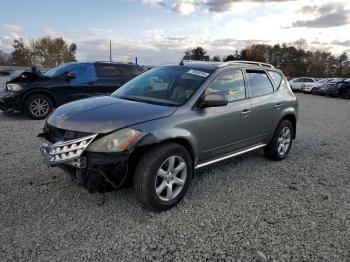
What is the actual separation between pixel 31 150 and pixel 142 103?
112 inches

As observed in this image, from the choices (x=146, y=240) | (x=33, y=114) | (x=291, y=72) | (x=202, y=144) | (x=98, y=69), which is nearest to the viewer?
(x=146, y=240)

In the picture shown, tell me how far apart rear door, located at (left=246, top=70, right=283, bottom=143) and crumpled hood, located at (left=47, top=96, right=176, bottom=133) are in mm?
1665

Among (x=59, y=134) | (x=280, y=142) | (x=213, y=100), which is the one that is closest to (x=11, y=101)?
(x=59, y=134)

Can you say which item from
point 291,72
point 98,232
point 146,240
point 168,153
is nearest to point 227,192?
point 168,153

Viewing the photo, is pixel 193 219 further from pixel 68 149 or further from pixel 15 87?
pixel 15 87

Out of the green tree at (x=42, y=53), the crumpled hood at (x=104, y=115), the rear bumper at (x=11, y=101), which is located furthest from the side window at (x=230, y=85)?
the green tree at (x=42, y=53)

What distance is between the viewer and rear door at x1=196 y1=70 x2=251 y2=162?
3865mm

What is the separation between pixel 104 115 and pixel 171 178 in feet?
3.31

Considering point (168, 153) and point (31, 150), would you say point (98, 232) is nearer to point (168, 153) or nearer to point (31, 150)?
point (168, 153)

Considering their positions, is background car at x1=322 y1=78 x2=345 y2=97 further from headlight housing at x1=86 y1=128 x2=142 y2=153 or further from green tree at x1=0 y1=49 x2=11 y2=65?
green tree at x1=0 y1=49 x2=11 y2=65

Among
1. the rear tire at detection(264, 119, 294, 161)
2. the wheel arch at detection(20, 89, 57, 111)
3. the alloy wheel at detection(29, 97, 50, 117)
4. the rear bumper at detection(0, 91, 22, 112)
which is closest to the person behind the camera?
the rear tire at detection(264, 119, 294, 161)

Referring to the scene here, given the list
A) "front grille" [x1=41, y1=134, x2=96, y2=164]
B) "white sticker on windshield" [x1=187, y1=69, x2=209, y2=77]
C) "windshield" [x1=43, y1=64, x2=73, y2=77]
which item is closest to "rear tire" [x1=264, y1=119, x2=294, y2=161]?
"white sticker on windshield" [x1=187, y1=69, x2=209, y2=77]

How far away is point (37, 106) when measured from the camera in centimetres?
857

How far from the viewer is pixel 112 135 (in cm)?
311
